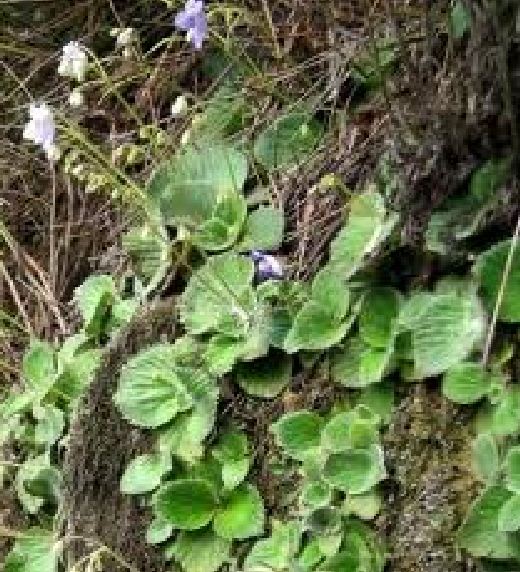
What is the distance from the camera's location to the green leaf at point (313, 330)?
1879 mm

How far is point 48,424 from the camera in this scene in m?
2.28

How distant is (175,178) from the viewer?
7.30ft

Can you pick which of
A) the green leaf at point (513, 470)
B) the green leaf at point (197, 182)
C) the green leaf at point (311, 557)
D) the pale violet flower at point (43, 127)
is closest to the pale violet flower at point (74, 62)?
the pale violet flower at point (43, 127)

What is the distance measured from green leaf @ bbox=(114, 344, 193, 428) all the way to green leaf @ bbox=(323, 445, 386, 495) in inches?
11.2

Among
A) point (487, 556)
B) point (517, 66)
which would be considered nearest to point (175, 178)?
point (517, 66)

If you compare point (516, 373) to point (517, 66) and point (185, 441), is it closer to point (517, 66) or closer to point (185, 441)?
point (517, 66)

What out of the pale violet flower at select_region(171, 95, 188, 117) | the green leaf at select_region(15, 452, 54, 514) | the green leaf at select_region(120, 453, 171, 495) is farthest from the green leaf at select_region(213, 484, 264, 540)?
the pale violet flower at select_region(171, 95, 188, 117)

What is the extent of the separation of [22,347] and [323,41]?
80 centimetres

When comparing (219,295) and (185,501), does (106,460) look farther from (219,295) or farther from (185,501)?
(219,295)

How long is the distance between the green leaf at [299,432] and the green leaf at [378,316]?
129mm

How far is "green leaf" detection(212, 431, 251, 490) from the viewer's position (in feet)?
6.30

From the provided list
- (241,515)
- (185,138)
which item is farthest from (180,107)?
(241,515)

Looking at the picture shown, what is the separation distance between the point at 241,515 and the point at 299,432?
14 centimetres

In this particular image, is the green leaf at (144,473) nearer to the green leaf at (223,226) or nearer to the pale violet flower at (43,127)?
the green leaf at (223,226)
